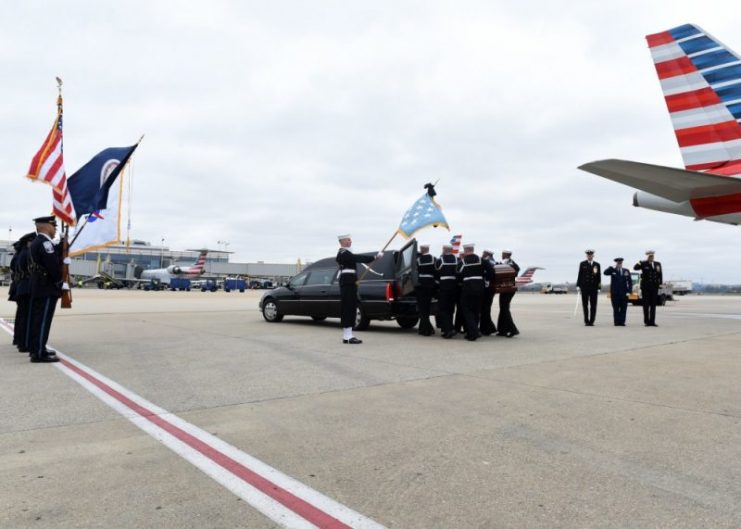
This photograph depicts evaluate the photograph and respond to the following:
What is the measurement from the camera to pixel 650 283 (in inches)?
480

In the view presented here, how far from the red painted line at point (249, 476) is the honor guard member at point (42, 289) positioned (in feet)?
9.94

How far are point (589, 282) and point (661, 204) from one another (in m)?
4.42

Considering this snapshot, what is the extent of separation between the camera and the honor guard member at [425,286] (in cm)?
989

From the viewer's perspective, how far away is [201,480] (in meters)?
2.72

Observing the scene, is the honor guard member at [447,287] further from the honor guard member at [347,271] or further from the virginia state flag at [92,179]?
the virginia state flag at [92,179]

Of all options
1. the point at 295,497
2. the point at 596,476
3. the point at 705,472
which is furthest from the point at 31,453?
the point at 705,472

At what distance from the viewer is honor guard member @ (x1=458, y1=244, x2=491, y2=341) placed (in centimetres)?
911

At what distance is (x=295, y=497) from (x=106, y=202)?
29.1 ft

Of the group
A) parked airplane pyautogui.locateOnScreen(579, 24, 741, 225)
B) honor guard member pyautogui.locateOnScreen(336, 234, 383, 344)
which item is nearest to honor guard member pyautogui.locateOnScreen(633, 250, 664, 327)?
parked airplane pyautogui.locateOnScreen(579, 24, 741, 225)

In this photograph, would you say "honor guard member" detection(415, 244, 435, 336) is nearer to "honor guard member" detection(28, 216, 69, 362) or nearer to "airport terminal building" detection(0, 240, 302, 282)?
"honor guard member" detection(28, 216, 69, 362)

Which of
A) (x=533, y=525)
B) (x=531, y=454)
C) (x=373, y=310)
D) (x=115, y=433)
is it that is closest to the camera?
(x=533, y=525)

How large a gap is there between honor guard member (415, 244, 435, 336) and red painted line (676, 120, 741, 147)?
27.9 feet

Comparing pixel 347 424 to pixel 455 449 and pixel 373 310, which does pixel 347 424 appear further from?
pixel 373 310

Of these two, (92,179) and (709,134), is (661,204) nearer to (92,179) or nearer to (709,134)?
(709,134)
